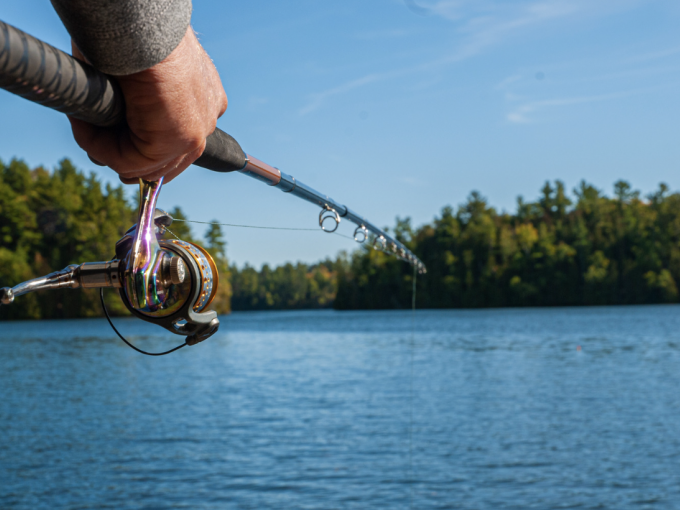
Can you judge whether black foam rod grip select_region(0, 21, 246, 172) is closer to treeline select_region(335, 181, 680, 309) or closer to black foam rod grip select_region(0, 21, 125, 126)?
black foam rod grip select_region(0, 21, 125, 126)

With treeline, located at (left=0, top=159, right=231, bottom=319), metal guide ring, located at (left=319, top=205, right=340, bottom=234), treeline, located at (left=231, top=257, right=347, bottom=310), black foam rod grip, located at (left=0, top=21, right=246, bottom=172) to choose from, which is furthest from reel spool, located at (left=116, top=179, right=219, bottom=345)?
treeline, located at (left=231, top=257, right=347, bottom=310)

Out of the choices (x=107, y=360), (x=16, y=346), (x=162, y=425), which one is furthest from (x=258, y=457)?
(x=16, y=346)

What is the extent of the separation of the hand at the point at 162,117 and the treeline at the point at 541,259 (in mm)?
104823

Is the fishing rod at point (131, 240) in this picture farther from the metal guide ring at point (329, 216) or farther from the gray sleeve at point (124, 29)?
the metal guide ring at point (329, 216)

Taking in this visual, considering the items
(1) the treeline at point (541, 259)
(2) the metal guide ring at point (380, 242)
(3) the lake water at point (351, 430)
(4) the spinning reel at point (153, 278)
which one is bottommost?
(3) the lake water at point (351, 430)

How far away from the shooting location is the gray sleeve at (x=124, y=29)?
2.72 ft

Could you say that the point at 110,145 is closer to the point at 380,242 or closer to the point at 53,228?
the point at 380,242

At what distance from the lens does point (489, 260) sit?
365ft

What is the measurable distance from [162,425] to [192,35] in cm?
2561

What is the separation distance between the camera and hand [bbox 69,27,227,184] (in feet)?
3.15

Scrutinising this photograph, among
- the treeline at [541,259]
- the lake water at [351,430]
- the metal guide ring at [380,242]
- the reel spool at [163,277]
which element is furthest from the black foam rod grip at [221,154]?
the treeline at [541,259]

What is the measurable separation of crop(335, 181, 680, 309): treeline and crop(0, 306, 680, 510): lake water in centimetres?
6098

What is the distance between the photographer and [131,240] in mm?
1281

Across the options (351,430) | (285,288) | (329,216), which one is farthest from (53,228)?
(329,216)
